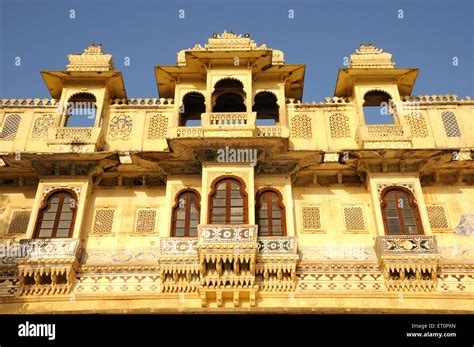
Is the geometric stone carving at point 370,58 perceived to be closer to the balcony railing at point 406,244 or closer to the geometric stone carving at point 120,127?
the balcony railing at point 406,244

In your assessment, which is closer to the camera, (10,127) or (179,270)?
(179,270)

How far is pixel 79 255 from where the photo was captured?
501 inches

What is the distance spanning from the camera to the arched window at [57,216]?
13.0 m

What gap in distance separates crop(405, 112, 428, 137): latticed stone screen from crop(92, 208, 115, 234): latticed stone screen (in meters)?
8.64

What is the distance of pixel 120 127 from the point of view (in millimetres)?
15094

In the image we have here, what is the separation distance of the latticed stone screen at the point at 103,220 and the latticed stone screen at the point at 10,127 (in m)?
3.56

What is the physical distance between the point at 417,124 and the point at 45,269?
1067 centimetres

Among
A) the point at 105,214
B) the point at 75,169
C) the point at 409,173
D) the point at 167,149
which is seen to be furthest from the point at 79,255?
the point at 409,173

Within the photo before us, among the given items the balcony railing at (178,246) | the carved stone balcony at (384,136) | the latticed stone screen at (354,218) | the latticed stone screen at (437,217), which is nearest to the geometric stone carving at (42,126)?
the balcony railing at (178,246)

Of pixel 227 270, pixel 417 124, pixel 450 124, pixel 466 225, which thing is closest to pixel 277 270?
pixel 227 270

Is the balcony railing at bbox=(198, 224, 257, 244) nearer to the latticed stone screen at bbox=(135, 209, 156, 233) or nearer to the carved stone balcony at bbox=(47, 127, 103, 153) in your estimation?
the latticed stone screen at bbox=(135, 209, 156, 233)

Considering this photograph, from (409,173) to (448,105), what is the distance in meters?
2.98

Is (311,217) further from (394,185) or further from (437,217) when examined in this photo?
(437,217)
